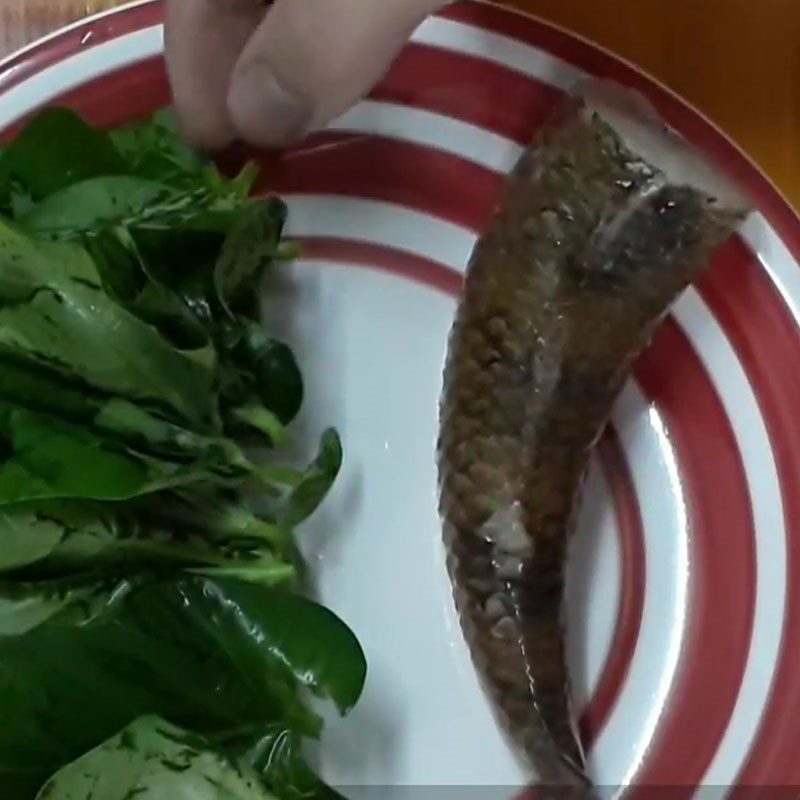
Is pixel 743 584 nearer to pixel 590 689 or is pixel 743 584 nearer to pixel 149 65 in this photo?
pixel 590 689

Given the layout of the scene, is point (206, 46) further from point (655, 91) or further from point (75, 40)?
point (655, 91)

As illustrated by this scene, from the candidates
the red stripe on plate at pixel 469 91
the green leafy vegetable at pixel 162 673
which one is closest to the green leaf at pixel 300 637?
the green leafy vegetable at pixel 162 673

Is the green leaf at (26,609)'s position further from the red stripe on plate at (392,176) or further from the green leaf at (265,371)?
the red stripe on plate at (392,176)

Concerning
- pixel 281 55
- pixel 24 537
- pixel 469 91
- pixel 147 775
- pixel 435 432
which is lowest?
pixel 147 775

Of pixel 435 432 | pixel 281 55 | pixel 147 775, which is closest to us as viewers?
pixel 281 55

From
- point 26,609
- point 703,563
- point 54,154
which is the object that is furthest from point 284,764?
point 54,154

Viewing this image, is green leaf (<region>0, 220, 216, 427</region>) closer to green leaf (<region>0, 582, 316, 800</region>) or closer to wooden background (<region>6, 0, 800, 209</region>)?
green leaf (<region>0, 582, 316, 800</region>)

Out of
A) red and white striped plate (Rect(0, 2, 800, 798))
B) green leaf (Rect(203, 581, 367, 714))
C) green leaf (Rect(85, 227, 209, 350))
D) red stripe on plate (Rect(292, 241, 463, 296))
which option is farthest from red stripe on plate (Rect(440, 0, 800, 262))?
green leaf (Rect(203, 581, 367, 714))
